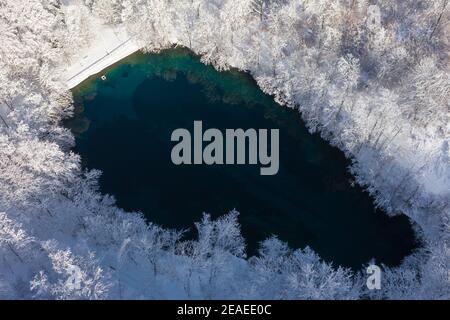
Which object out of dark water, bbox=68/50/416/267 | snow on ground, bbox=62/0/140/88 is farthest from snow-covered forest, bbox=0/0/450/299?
dark water, bbox=68/50/416/267

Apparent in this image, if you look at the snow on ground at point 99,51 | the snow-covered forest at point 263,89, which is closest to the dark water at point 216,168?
Answer: the snow on ground at point 99,51

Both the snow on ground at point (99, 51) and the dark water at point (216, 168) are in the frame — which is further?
the snow on ground at point (99, 51)

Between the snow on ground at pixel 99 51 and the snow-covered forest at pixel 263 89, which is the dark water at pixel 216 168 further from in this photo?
A: the snow-covered forest at pixel 263 89

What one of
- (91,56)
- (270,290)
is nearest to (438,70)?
(270,290)

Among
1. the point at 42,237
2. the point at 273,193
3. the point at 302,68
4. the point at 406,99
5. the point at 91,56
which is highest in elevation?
the point at 91,56
